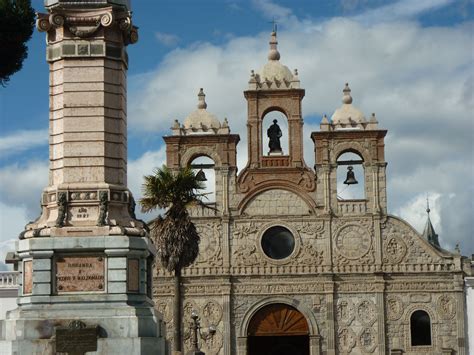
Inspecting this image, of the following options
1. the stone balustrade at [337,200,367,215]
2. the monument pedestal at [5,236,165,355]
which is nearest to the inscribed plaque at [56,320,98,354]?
the monument pedestal at [5,236,165,355]

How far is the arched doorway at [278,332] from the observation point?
50.8 metres

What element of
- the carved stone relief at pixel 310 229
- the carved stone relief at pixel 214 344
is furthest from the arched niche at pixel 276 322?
the carved stone relief at pixel 310 229

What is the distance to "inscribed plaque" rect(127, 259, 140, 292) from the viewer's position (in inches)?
792

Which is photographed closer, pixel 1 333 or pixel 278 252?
pixel 1 333

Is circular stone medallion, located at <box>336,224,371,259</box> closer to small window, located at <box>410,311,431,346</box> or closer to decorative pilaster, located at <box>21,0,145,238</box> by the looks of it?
small window, located at <box>410,311,431,346</box>

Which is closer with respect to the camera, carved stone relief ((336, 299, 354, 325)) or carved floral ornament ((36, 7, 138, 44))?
carved floral ornament ((36, 7, 138, 44))

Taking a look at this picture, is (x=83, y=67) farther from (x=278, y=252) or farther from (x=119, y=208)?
(x=278, y=252)

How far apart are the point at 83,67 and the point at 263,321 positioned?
31.8 meters

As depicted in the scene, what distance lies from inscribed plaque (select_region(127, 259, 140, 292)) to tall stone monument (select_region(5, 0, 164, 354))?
19mm

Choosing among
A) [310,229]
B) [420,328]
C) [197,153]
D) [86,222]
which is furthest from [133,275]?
[420,328]

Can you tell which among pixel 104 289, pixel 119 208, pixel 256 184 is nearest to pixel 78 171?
pixel 119 208

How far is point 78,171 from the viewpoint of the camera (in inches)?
813

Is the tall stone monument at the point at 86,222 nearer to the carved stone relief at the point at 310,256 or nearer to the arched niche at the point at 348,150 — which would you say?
the carved stone relief at the point at 310,256

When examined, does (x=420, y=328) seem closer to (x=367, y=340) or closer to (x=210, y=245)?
(x=367, y=340)
